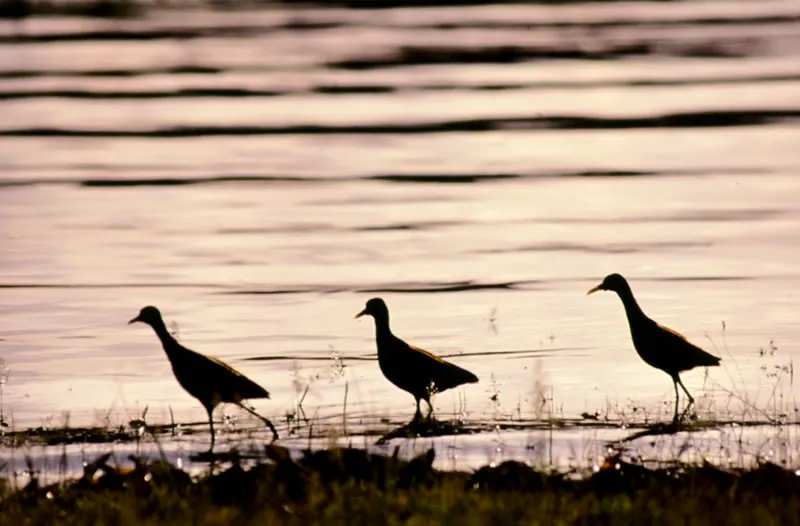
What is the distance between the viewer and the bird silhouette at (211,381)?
1200cm

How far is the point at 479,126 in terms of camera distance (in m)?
28.8

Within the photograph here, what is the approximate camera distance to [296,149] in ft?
87.4

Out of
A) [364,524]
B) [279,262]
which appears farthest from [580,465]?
[279,262]

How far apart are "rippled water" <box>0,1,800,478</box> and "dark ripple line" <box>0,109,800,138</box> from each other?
2.8 inches

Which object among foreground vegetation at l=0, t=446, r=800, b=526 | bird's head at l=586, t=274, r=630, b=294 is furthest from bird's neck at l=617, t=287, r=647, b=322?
foreground vegetation at l=0, t=446, r=800, b=526

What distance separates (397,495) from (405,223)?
12.3 metres

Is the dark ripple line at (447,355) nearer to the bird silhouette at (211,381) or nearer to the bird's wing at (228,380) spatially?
the bird silhouette at (211,381)

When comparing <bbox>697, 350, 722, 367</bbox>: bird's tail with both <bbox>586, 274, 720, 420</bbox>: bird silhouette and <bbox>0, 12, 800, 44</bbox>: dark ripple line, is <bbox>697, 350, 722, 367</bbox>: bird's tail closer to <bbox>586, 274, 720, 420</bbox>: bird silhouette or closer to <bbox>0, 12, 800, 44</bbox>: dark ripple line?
<bbox>586, 274, 720, 420</bbox>: bird silhouette

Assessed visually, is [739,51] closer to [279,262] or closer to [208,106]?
[208,106]

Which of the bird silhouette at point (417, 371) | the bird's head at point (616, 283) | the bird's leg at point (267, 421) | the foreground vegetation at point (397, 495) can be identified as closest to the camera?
the foreground vegetation at point (397, 495)

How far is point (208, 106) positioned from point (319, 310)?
15697 mm

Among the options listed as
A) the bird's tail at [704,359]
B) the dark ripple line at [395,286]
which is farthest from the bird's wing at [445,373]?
the dark ripple line at [395,286]

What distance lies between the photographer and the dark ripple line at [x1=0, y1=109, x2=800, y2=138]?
2834cm

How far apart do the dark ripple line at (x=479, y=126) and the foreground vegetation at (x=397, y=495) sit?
19.0 metres
